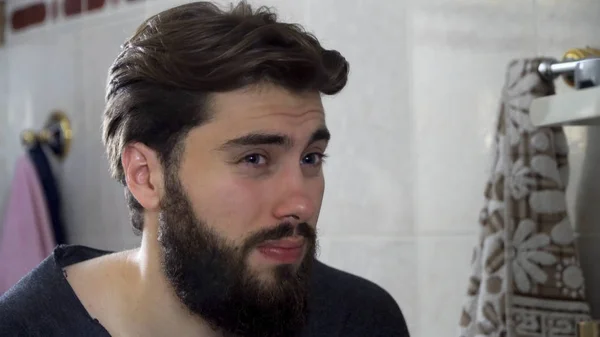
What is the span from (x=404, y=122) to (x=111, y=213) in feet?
2.32

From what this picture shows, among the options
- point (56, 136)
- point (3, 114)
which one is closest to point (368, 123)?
point (56, 136)

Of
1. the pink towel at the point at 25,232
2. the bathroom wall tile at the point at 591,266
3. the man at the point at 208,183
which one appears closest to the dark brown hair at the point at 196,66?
the man at the point at 208,183

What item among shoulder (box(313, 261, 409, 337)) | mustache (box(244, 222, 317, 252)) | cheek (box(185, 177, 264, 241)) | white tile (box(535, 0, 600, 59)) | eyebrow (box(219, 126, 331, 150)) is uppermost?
white tile (box(535, 0, 600, 59))

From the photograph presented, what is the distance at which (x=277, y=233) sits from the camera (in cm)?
97

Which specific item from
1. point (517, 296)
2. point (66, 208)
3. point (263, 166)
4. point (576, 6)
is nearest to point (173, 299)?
point (263, 166)

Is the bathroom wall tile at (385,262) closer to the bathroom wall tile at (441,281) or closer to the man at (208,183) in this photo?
the bathroom wall tile at (441,281)

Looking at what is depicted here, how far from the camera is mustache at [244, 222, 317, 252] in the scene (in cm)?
97

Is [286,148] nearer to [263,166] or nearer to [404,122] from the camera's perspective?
[263,166]

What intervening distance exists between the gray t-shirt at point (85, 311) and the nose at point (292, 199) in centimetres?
22

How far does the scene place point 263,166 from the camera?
3.22ft

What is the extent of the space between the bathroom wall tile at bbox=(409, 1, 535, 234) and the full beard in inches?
9.6

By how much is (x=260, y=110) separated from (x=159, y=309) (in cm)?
27

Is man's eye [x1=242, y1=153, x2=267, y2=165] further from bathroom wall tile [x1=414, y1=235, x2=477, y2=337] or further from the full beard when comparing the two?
bathroom wall tile [x1=414, y1=235, x2=477, y2=337]

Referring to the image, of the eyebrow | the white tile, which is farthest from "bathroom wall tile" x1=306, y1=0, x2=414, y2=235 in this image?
the eyebrow
